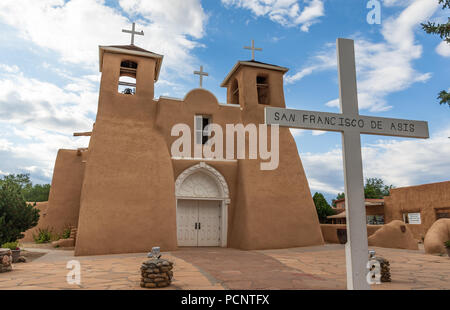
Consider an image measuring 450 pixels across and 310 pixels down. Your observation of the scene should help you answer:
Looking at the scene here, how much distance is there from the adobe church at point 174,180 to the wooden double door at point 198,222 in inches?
1.7

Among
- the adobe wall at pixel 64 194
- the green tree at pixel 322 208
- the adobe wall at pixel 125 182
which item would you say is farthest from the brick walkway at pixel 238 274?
the green tree at pixel 322 208

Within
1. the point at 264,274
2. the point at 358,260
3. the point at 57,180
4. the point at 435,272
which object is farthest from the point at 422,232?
the point at 57,180

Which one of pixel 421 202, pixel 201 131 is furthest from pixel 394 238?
pixel 201 131

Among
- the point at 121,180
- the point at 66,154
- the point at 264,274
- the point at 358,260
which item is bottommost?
the point at 264,274

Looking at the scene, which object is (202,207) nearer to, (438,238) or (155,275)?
(155,275)

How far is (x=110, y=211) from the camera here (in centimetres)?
1095

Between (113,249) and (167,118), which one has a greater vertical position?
(167,118)

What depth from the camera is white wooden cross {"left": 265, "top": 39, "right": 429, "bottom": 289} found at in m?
4.34

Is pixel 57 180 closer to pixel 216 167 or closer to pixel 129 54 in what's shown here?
pixel 129 54

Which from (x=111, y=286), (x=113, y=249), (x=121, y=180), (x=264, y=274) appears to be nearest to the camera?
(x=111, y=286)

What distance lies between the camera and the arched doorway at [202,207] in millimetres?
13141

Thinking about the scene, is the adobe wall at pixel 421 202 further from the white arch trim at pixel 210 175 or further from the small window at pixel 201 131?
the small window at pixel 201 131

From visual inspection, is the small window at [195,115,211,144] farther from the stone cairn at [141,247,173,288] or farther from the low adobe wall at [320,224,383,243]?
the stone cairn at [141,247,173,288]

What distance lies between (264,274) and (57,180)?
49.5 feet
